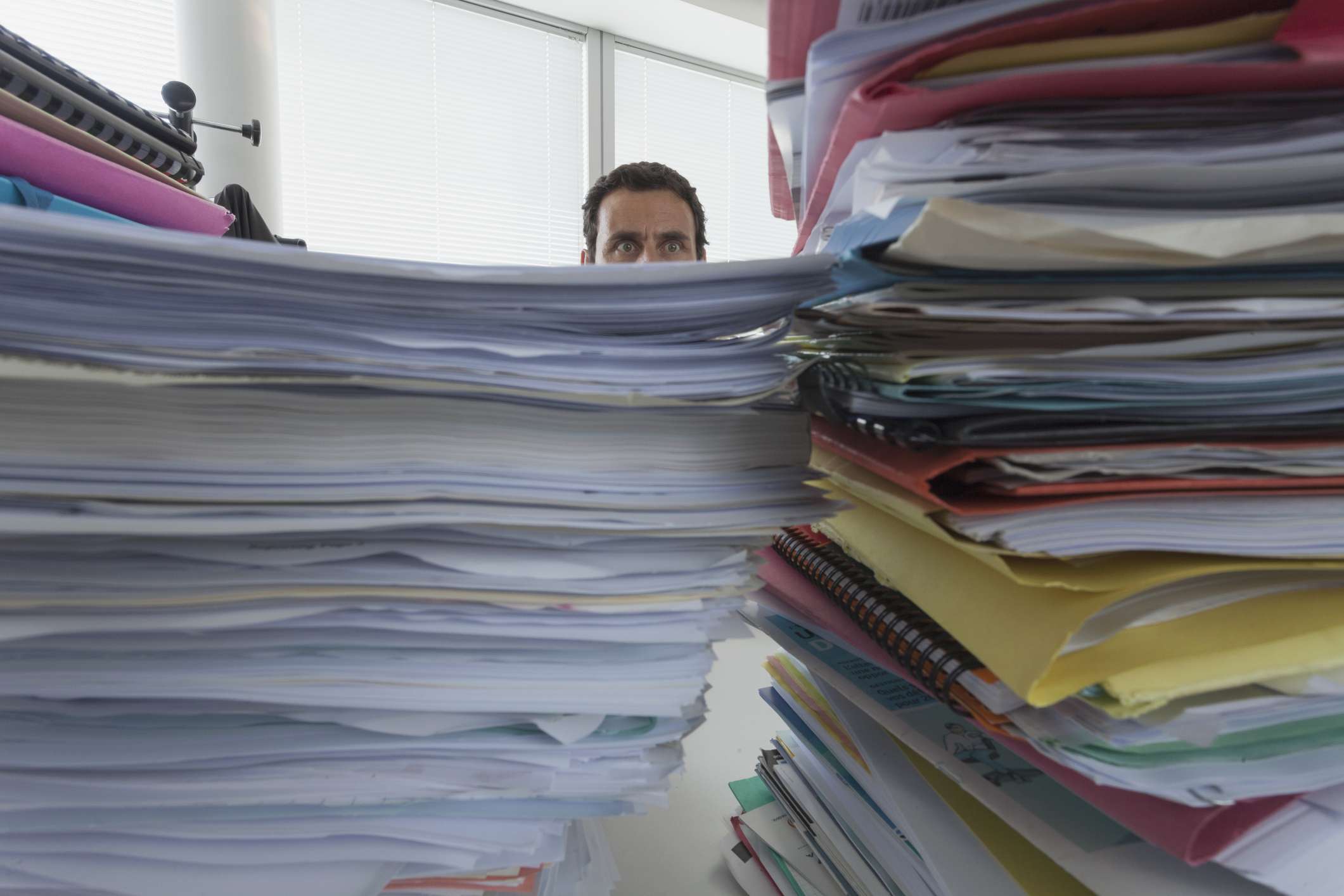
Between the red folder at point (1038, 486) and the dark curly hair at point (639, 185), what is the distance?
161 cm

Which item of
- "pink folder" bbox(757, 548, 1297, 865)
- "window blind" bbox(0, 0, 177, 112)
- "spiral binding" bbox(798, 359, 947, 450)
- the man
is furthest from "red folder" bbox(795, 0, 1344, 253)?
"window blind" bbox(0, 0, 177, 112)

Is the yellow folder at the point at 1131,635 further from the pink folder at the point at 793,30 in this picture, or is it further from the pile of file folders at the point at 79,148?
the pile of file folders at the point at 79,148

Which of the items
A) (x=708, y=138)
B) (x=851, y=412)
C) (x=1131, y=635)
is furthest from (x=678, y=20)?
(x=1131, y=635)

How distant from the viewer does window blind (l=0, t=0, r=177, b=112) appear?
7.02ft

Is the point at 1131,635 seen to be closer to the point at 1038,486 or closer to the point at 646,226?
the point at 1038,486

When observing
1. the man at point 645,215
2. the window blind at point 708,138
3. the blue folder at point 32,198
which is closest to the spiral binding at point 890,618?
the blue folder at point 32,198

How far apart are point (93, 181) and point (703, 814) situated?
0.54 meters

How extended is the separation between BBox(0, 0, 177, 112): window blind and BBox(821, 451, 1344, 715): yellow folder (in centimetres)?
283

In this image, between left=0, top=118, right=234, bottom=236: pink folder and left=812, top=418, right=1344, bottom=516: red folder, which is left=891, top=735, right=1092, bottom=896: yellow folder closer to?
left=812, top=418, right=1344, bottom=516: red folder

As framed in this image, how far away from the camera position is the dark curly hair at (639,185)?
171 centimetres

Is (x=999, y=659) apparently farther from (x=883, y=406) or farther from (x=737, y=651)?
(x=737, y=651)

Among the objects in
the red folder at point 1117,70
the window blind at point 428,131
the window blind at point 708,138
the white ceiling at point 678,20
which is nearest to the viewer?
the red folder at point 1117,70

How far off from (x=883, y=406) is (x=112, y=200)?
0.49 metres

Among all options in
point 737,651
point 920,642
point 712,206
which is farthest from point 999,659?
point 712,206
